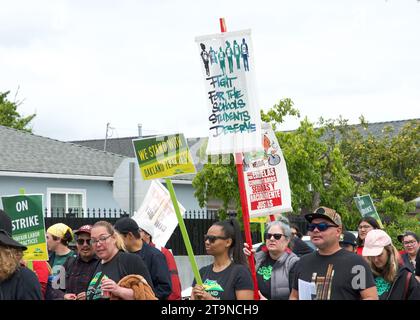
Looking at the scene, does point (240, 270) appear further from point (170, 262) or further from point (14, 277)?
point (170, 262)

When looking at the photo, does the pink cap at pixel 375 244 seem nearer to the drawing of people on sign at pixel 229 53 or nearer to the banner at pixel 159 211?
the drawing of people on sign at pixel 229 53

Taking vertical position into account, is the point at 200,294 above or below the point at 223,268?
below

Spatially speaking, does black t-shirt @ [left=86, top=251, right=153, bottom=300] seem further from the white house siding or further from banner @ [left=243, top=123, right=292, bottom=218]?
the white house siding

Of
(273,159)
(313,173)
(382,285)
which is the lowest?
(382,285)

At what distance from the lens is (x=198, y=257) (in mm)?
24703

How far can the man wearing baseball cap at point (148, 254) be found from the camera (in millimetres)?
9438

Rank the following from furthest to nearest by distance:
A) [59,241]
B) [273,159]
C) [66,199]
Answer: [66,199]
[273,159]
[59,241]

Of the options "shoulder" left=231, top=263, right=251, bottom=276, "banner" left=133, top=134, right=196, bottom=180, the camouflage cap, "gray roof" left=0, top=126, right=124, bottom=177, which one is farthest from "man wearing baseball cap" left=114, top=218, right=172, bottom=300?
"gray roof" left=0, top=126, right=124, bottom=177

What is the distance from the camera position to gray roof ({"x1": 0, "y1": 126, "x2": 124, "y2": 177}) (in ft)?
93.7

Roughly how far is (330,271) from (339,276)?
0.30 feet

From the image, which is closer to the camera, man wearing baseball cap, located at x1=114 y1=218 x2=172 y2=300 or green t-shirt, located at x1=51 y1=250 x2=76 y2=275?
man wearing baseball cap, located at x1=114 y1=218 x2=172 y2=300

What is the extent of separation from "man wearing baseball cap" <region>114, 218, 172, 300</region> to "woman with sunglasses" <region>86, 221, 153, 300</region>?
142 cm

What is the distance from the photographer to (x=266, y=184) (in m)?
12.3

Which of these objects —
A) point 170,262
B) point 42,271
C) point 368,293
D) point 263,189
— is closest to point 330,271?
point 368,293
